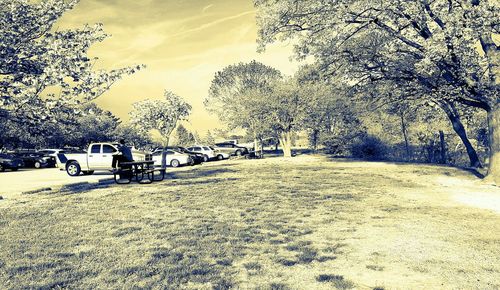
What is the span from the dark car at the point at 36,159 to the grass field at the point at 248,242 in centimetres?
2425

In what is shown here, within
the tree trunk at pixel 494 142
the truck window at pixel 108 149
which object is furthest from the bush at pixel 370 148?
the truck window at pixel 108 149

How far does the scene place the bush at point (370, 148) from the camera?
112 ft

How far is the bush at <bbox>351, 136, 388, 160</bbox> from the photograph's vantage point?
34.2 meters

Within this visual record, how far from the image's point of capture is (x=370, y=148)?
34.5 meters

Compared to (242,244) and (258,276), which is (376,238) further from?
(258,276)

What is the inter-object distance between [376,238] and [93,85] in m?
9.78

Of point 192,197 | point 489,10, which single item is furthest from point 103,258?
point 489,10

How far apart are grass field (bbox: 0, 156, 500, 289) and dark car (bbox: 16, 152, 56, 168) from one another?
24251mm

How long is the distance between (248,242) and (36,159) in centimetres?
3263

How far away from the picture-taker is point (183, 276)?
4605mm

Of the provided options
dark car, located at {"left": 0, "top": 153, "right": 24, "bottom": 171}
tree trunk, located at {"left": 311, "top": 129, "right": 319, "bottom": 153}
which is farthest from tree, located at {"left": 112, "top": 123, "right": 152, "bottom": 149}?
dark car, located at {"left": 0, "top": 153, "right": 24, "bottom": 171}

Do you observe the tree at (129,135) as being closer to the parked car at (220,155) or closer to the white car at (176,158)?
the parked car at (220,155)

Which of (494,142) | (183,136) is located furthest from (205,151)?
(183,136)

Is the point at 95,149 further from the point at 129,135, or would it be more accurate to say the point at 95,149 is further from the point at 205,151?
the point at 129,135
